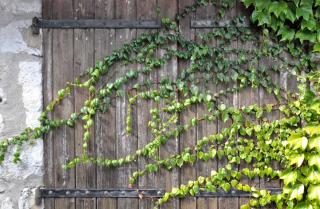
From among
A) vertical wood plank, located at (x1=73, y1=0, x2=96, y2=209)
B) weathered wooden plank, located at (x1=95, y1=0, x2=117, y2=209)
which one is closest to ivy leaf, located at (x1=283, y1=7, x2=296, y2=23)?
weathered wooden plank, located at (x1=95, y1=0, x2=117, y2=209)

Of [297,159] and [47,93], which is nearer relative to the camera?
[297,159]

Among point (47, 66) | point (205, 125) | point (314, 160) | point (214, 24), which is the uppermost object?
point (214, 24)

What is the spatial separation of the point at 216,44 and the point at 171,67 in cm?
33

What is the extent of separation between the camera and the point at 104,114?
10.2 feet

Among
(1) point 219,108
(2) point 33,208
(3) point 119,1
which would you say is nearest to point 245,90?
(1) point 219,108

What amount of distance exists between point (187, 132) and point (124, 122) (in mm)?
420

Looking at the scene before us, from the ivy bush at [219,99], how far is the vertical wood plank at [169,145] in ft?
0.10

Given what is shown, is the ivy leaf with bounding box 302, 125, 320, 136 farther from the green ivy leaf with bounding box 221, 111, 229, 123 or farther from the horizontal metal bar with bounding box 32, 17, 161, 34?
the horizontal metal bar with bounding box 32, 17, 161, 34

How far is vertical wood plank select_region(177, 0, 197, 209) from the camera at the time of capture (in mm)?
3119

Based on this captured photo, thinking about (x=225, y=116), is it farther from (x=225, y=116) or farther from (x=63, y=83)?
(x=63, y=83)

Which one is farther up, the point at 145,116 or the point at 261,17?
the point at 261,17

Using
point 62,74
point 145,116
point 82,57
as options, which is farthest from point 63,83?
point 145,116

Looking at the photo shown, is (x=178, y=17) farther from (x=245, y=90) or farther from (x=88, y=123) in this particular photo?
(x=88, y=123)

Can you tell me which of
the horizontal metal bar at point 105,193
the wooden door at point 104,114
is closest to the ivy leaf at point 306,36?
the wooden door at point 104,114
